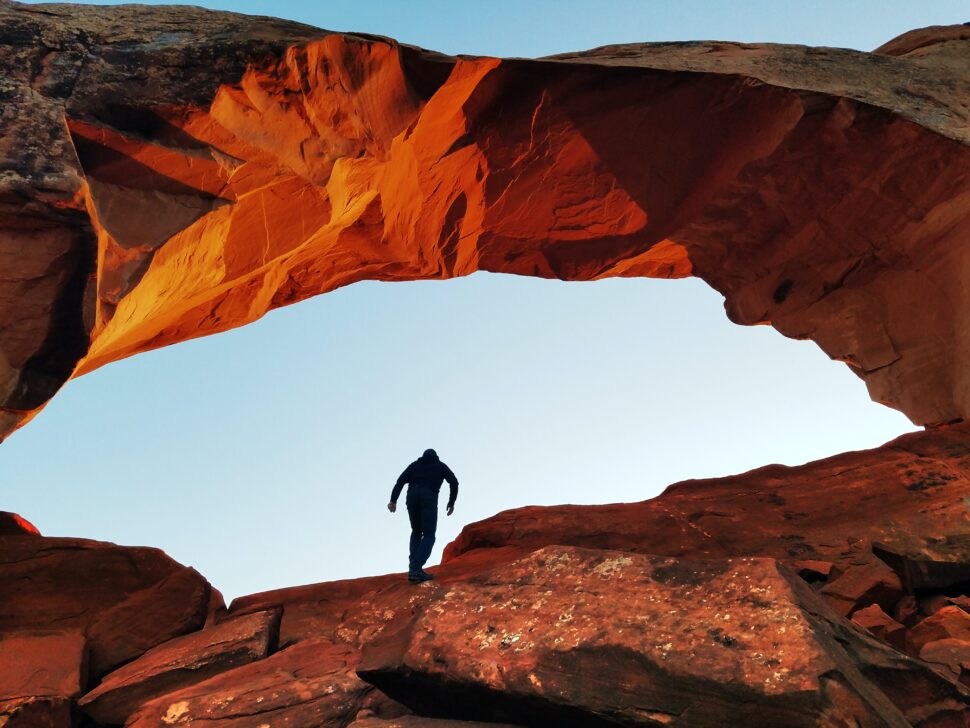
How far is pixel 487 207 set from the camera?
1070cm

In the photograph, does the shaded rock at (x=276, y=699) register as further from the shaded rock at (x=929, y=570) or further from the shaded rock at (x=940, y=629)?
the shaded rock at (x=929, y=570)

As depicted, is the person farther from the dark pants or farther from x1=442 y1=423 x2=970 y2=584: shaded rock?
x1=442 y1=423 x2=970 y2=584: shaded rock

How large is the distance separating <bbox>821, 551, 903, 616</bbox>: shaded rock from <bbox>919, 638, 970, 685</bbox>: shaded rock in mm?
1006

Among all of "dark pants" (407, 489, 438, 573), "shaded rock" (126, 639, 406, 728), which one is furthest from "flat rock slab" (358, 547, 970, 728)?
"dark pants" (407, 489, 438, 573)

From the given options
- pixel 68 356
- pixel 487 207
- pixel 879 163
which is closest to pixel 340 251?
pixel 487 207

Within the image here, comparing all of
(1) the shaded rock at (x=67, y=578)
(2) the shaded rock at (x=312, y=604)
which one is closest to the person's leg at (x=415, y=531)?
(2) the shaded rock at (x=312, y=604)

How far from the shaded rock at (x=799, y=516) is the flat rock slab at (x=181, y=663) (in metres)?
2.82

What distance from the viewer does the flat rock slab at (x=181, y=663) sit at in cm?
679

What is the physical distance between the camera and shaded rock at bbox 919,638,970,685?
19.0ft

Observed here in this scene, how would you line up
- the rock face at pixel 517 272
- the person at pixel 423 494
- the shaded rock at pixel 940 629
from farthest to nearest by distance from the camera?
the person at pixel 423 494, the shaded rock at pixel 940 629, the rock face at pixel 517 272

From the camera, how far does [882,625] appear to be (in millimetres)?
6820

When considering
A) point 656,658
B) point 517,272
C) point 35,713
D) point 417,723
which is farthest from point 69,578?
point 517,272

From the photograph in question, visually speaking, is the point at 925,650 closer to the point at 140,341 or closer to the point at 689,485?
the point at 689,485

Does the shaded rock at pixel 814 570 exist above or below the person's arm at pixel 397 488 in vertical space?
below
